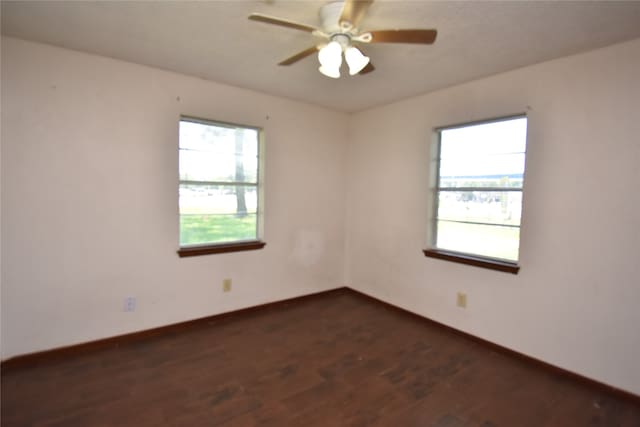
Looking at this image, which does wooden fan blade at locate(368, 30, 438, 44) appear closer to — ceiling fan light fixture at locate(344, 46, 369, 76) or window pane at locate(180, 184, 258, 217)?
ceiling fan light fixture at locate(344, 46, 369, 76)

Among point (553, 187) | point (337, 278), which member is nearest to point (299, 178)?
point (337, 278)

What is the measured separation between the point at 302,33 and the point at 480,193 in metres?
2.08

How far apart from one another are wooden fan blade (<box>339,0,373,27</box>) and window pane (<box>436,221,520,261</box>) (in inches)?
85.2

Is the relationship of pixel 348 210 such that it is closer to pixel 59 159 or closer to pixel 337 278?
pixel 337 278

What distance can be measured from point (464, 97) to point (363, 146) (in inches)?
53.3

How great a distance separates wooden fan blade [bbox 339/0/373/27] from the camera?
148cm

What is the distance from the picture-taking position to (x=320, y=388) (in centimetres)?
225

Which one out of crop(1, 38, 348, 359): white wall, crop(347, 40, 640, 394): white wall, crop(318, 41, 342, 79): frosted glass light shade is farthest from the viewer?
crop(1, 38, 348, 359): white wall

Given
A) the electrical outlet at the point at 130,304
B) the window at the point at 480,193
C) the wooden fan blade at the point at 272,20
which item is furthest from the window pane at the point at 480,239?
the electrical outlet at the point at 130,304

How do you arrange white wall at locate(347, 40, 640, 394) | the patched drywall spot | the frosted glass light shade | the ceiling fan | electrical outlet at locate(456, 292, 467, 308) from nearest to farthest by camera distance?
1. the ceiling fan
2. the frosted glass light shade
3. white wall at locate(347, 40, 640, 394)
4. electrical outlet at locate(456, 292, 467, 308)
5. the patched drywall spot

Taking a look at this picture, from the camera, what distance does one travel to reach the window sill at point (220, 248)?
3087 millimetres

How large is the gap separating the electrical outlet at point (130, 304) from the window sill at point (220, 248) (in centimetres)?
53

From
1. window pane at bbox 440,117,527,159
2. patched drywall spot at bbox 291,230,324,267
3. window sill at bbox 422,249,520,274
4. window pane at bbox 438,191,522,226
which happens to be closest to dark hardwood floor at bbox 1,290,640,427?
window sill at bbox 422,249,520,274

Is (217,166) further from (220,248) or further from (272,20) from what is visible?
(272,20)
